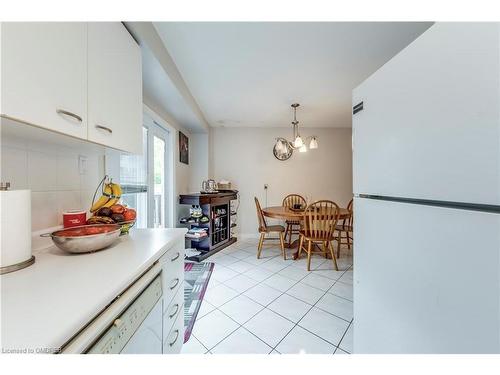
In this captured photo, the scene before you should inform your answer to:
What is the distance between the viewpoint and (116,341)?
55 centimetres

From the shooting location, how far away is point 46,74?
0.65 metres

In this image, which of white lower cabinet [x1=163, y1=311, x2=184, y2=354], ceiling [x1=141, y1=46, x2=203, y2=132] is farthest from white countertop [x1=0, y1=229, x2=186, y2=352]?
ceiling [x1=141, y1=46, x2=203, y2=132]

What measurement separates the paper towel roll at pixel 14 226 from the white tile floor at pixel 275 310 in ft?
3.65

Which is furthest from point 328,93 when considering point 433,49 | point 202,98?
point 433,49

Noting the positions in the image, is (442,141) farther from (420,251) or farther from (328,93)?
(328,93)

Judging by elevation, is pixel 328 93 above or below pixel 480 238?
above

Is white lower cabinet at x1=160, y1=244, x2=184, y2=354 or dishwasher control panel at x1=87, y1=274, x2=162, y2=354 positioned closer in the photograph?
dishwasher control panel at x1=87, y1=274, x2=162, y2=354

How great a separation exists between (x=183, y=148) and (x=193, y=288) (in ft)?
7.47

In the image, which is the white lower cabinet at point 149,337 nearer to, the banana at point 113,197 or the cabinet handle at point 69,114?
the banana at point 113,197

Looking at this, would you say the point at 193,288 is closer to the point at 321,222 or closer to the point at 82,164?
the point at 82,164

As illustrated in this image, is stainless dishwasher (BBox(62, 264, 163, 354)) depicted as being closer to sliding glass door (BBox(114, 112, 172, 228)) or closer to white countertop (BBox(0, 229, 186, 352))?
white countertop (BBox(0, 229, 186, 352))

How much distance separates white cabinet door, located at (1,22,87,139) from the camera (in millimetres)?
558

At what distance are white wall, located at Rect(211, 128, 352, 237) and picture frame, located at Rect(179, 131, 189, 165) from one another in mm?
603
